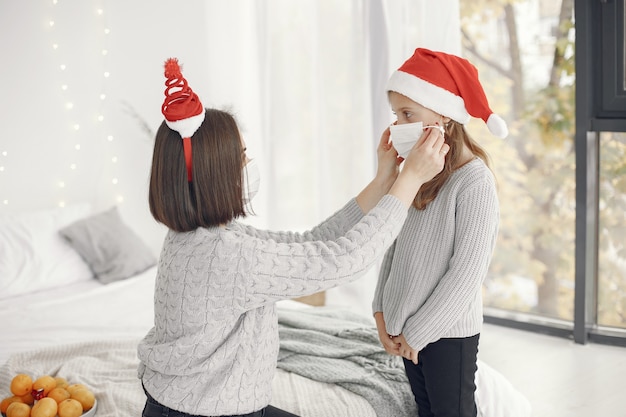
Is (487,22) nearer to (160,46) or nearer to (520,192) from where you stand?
(520,192)

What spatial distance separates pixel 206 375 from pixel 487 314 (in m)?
2.33

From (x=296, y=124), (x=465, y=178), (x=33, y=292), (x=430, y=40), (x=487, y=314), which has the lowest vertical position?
(x=487, y=314)

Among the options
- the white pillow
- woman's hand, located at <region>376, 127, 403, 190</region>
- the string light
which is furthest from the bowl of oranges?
the string light

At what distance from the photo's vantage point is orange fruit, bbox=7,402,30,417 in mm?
1623

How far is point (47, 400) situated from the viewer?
1.63m

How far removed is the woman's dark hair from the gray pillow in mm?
1914

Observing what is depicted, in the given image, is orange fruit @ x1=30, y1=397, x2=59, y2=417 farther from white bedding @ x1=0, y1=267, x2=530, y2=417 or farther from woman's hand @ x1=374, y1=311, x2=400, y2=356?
woman's hand @ x1=374, y1=311, x2=400, y2=356

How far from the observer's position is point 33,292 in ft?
9.60

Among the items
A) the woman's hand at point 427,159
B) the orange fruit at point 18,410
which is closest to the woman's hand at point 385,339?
the woman's hand at point 427,159

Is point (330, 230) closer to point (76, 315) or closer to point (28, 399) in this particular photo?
point (28, 399)

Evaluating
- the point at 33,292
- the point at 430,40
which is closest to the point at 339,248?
the point at 430,40

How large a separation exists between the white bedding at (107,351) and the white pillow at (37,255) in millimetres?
55

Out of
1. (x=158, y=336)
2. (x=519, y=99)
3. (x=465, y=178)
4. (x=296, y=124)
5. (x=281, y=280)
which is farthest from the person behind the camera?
(x=296, y=124)

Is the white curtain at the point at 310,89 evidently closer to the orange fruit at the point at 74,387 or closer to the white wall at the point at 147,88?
the white wall at the point at 147,88
